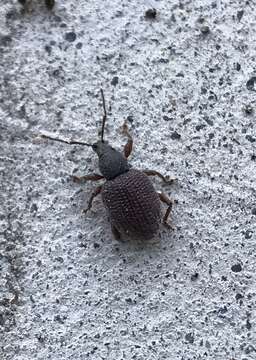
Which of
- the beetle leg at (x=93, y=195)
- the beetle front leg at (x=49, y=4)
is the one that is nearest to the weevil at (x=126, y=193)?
the beetle leg at (x=93, y=195)

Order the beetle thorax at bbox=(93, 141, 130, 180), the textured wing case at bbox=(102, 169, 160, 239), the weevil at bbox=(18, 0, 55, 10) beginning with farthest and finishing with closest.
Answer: the weevil at bbox=(18, 0, 55, 10)
the beetle thorax at bbox=(93, 141, 130, 180)
the textured wing case at bbox=(102, 169, 160, 239)

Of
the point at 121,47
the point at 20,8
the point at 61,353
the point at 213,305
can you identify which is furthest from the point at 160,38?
the point at 61,353

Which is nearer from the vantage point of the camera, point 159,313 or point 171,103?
point 159,313

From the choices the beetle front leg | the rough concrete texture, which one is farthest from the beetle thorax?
the beetle front leg

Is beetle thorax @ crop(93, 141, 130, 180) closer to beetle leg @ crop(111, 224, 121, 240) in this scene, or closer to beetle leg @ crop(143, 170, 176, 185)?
beetle leg @ crop(143, 170, 176, 185)

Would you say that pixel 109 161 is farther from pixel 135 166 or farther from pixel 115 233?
pixel 115 233

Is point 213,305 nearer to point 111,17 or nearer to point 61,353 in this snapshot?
point 61,353

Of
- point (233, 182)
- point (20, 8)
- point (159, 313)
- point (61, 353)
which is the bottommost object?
point (61, 353)

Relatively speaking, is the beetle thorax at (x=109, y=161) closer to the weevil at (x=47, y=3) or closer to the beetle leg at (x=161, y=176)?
the beetle leg at (x=161, y=176)
